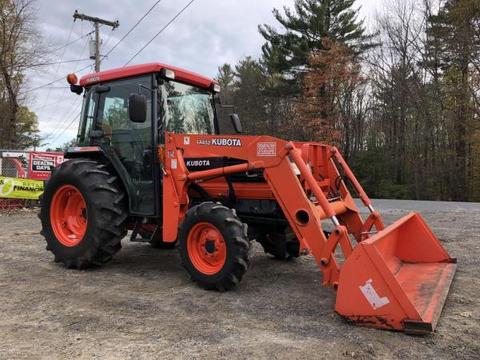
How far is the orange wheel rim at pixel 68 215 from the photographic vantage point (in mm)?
6488

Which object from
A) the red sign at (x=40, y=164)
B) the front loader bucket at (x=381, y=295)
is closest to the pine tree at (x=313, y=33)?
the red sign at (x=40, y=164)

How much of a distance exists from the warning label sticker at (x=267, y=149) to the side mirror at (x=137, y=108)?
144 cm

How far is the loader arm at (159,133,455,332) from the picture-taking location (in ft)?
12.7

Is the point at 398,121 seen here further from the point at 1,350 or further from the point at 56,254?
the point at 1,350

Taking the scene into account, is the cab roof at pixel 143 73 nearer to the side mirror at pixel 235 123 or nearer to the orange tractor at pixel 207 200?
the orange tractor at pixel 207 200

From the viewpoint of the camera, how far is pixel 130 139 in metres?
6.20

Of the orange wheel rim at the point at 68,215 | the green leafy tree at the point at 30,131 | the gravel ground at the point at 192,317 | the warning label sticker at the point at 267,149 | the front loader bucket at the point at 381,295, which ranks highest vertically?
the green leafy tree at the point at 30,131

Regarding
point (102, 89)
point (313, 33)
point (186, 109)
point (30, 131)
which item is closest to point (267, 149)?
point (186, 109)

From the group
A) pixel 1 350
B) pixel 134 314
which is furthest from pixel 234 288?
pixel 1 350

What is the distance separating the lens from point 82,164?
6.15 m

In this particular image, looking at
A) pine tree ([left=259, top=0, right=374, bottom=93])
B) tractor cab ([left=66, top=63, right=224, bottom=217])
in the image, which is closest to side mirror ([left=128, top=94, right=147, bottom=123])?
tractor cab ([left=66, top=63, right=224, bottom=217])

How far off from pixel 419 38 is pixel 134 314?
82.6 ft

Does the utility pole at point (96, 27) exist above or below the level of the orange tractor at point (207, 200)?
above

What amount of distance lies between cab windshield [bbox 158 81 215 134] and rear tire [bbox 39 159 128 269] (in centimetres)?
108
